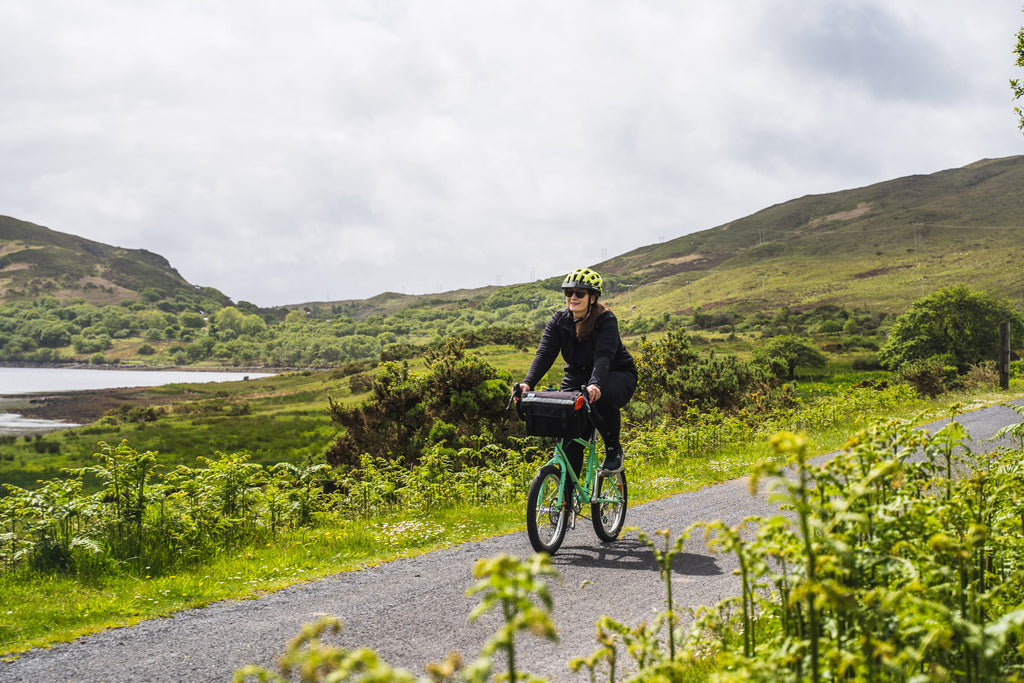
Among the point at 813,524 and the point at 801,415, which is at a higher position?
the point at 813,524

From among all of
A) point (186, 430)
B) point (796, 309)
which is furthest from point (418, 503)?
point (796, 309)

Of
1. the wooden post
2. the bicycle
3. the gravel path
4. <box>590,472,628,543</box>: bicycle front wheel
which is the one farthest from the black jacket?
the wooden post

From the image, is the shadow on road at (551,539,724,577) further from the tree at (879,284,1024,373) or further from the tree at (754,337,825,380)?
the tree at (754,337,825,380)

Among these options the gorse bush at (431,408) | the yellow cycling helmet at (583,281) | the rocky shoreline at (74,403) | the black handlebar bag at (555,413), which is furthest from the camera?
the rocky shoreline at (74,403)

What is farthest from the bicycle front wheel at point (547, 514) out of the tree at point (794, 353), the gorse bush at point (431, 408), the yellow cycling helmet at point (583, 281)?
the tree at point (794, 353)

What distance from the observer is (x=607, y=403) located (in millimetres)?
6418

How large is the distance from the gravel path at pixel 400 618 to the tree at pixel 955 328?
185 ft

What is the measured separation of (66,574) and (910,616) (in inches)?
270

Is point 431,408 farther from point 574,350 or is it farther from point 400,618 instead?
point 400,618

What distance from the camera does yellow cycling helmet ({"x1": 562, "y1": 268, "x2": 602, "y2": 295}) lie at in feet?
20.6

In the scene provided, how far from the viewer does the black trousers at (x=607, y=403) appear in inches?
252

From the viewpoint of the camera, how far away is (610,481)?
266 inches

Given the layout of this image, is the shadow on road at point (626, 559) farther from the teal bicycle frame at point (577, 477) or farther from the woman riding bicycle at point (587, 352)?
the woman riding bicycle at point (587, 352)

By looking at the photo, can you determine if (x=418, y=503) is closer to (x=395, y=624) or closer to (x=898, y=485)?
(x=395, y=624)
